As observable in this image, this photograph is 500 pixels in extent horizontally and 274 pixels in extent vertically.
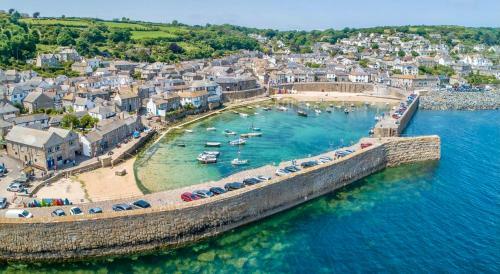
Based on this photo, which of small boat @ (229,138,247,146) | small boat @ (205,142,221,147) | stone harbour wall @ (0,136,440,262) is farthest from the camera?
small boat @ (229,138,247,146)

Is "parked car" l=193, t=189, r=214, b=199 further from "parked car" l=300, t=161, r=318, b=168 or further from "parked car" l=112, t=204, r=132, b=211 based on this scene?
"parked car" l=300, t=161, r=318, b=168

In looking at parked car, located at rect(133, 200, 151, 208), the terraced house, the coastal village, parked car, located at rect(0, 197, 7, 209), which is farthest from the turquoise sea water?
the coastal village

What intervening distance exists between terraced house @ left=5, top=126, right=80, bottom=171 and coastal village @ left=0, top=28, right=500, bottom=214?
0.09 metres

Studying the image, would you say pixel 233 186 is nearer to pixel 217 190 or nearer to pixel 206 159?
pixel 217 190

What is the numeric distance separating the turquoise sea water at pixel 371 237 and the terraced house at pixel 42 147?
13.9m

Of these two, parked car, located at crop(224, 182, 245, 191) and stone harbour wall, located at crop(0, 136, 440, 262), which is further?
parked car, located at crop(224, 182, 245, 191)

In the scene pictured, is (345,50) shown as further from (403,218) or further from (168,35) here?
(403,218)

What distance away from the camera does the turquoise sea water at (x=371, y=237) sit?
24.5 metres

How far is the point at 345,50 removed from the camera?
139250 millimetres

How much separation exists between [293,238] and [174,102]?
38.2m

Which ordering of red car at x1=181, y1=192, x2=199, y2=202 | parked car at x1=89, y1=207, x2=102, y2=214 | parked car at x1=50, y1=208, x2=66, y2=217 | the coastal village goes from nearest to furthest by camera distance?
parked car at x1=50, y1=208, x2=66, y2=217 → parked car at x1=89, y1=207, x2=102, y2=214 → red car at x1=181, y1=192, x2=199, y2=202 → the coastal village

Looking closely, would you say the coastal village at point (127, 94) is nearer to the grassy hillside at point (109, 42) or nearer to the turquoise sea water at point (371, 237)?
the grassy hillside at point (109, 42)

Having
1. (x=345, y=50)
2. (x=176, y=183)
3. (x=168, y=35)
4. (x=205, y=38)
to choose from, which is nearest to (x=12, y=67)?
(x=176, y=183)

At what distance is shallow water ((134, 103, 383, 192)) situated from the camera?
38.1 m
